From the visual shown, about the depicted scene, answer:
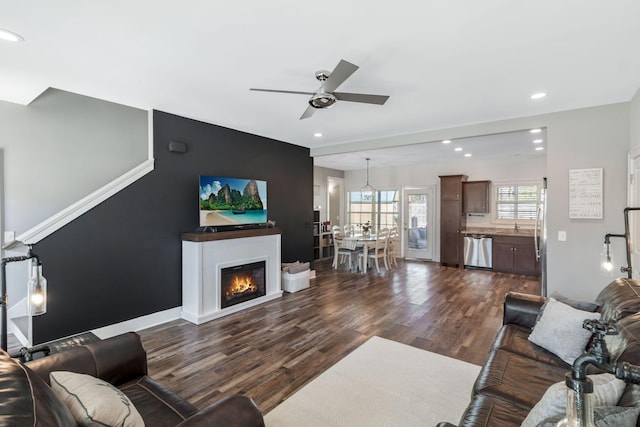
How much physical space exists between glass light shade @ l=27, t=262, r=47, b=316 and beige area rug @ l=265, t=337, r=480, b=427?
1548mm

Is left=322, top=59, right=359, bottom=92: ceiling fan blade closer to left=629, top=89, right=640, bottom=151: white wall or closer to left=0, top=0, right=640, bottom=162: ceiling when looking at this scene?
left=0, top=0, right=640, bottom=162: ceiling

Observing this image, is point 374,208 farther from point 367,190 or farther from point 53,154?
point 53,154

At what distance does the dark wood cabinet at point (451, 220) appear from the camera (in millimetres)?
7172

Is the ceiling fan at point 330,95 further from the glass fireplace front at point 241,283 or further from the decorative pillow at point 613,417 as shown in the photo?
the glass fireplace front at point 241,283

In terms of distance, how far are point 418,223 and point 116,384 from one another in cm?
759

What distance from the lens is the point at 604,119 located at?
3.43m

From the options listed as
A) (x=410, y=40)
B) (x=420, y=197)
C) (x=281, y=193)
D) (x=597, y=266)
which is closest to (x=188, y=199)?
(x=281, y=193)

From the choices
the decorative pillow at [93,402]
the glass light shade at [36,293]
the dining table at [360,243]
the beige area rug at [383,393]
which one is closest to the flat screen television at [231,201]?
the glass light shade at [36,293]

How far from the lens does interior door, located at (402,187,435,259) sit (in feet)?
26.5

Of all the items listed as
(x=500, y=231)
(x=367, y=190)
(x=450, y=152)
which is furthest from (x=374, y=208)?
(x=500, y=231)

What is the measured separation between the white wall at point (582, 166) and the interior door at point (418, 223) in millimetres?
4237

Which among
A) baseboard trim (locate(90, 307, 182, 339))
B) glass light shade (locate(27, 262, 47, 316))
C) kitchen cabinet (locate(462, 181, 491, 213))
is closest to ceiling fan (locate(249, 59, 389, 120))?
glass light shade (locate(27, 262, 47, 316))

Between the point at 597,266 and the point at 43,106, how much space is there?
6.90 metres

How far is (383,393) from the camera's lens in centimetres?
235
